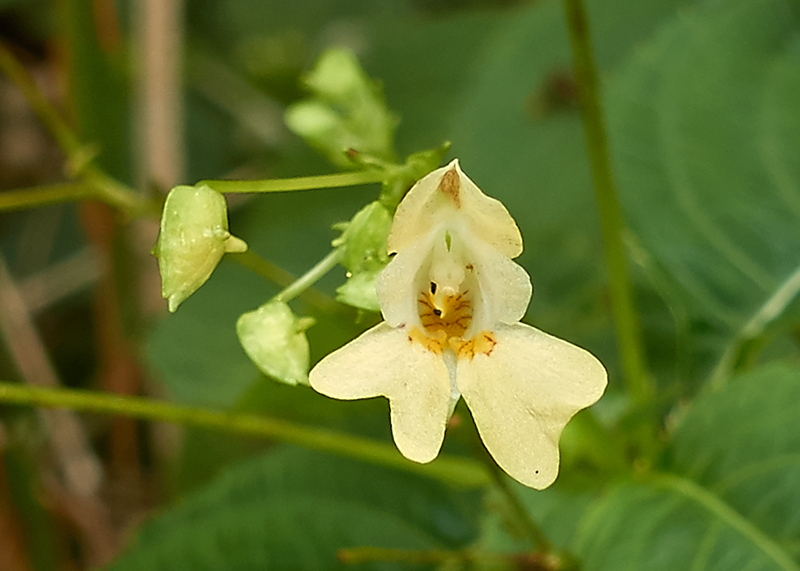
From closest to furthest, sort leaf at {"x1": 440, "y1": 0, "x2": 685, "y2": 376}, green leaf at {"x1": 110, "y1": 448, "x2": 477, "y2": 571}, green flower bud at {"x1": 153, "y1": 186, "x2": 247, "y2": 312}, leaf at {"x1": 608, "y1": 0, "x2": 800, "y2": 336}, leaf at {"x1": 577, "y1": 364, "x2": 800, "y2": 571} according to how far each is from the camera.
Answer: green flower bud at {"x1": 153, "y1": 186, "x2": 247, "y2": 312}
leaf at {"x1": 577, "y1": 364, "x2": 800, "y2": 571}
green leaf at {"x1": 110, "y1": 448, "x2": 477, "y2": 571}
leaf at {"x1": 608, "y1": 0, "x2": 800, "y2": 336}
leaf at {"x1": 440, "y1": 0, "x2": 685, "y2": 376}

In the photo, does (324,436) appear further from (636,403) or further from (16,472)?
(16,472)

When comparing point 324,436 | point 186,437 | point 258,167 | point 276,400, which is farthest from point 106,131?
point 324,436

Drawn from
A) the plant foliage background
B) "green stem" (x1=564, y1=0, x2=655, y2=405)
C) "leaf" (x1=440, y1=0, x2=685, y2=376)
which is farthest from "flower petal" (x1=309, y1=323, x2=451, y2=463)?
"leaf" (x1=440, y1=0, x2=685, y2=376)

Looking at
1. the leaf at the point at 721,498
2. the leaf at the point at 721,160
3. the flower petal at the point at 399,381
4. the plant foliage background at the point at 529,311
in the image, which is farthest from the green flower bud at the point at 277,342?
the leaf at the point at 721,160

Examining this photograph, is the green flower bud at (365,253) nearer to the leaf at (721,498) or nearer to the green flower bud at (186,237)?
the green flower bud at (186,237)

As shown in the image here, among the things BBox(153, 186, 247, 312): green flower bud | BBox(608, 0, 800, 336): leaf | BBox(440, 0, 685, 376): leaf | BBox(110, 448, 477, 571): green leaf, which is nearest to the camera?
BBox(153, 186, 247, 312): green flower bud

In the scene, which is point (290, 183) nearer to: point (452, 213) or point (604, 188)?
point (452, 213)

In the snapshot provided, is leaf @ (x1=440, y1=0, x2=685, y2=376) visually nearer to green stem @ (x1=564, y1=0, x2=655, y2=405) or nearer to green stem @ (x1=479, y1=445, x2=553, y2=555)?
green stem @ (x1=564, y1=0, x2=655, y2=405)
